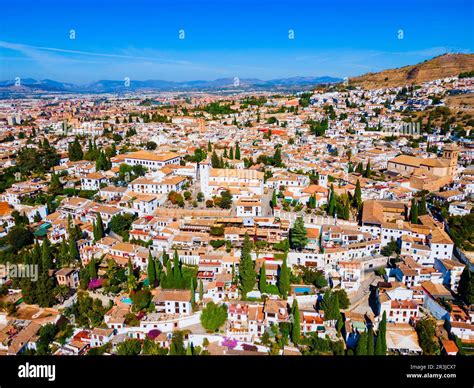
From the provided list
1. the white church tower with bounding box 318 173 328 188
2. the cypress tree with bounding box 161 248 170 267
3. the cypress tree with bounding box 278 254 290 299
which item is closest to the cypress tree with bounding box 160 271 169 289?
the cypress tree with bounding box 161 248 170 267

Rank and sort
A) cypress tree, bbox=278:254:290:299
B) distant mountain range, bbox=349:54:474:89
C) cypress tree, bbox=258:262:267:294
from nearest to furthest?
cypress tree, bbox=278:254:290:299, cypress tree, bbox=258:262:267:294, distant mountain range, bbox=349:54:474:89

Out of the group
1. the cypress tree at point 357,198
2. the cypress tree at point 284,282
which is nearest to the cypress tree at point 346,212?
the cypress tree at point 357,198

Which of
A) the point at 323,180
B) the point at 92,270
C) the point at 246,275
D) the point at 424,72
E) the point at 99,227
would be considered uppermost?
the point at 424,72

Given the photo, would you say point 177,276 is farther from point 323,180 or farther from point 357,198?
point 323,180

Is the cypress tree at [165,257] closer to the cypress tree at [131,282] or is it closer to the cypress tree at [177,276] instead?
the cypress tree at [177,276]

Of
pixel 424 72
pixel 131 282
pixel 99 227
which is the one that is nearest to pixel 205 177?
pixel 99 227

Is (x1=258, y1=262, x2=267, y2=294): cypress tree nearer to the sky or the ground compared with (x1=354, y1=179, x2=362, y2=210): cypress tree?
nearer to the ground

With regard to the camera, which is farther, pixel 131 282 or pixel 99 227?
pixel 99 227

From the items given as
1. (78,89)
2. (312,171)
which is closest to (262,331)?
(312,171)

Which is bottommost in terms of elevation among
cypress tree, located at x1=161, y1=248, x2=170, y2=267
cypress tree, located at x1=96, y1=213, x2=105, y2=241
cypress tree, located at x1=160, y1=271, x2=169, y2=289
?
cypress tree, located at x1=160, y1=271, x2=169, y2=289

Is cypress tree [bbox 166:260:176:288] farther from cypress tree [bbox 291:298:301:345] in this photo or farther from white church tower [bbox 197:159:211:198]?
white church tower [bbox 197:159:211:198]

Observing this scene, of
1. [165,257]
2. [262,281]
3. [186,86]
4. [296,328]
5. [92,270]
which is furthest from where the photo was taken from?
[186,86]

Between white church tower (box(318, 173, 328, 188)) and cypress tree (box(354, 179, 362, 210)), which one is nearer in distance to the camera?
cypress tree (box(354, 179, 362, 210))

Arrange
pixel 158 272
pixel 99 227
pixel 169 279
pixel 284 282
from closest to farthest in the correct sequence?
1. pixel 284 282
2. pixel 169 279
3. pixel 158 272
4. pixel 99 227
